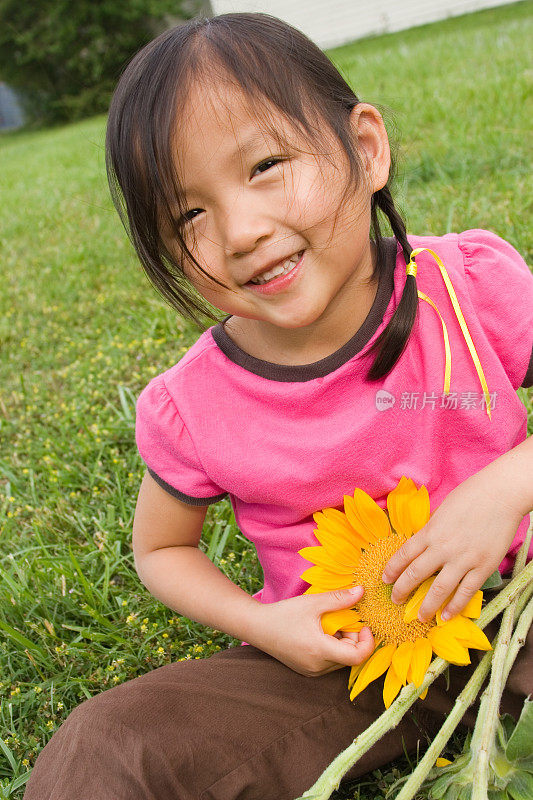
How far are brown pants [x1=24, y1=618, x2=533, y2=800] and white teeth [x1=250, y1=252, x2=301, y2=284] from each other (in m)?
0.64

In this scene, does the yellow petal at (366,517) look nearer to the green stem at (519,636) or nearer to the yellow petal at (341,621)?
the yellow petal at (341,621)

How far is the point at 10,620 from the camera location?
1.89 metres

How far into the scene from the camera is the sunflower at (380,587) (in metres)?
1.22

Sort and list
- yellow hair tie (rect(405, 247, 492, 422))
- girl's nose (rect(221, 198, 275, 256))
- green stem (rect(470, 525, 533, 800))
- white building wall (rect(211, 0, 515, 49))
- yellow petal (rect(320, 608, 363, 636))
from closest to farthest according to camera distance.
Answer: green stem (rect(470, 525, 533, 800)) → girl's nose (rect(221, 198, 275, 256)) → yellow petal (rect(320, 608, 363, 636)) → yellow hair tie (rect(405, 247, 492, 422)) → white building wall (rect(211, 0, 515, 49))

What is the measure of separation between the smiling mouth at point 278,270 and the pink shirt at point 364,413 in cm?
22

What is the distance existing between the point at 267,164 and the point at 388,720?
767mm

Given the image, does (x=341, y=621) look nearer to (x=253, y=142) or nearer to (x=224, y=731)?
(x=224, y=731)

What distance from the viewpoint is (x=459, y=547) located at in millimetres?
1256

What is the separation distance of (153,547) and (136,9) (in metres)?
19.1

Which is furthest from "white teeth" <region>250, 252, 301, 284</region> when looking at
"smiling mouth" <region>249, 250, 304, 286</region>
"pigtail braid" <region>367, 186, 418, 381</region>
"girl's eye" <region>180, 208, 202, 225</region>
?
"pigtail braid" <region>367, 186, 418, 381</region>

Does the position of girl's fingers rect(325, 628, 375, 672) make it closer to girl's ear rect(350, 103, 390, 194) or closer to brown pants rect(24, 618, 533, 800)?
brown pants rect(24, 618, 533, 800)

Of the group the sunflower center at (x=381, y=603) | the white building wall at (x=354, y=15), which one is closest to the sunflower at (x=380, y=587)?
the sunflower center at (x=381, y=603)

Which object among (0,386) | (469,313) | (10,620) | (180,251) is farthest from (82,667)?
(0,386)

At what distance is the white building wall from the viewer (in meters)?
14.6
